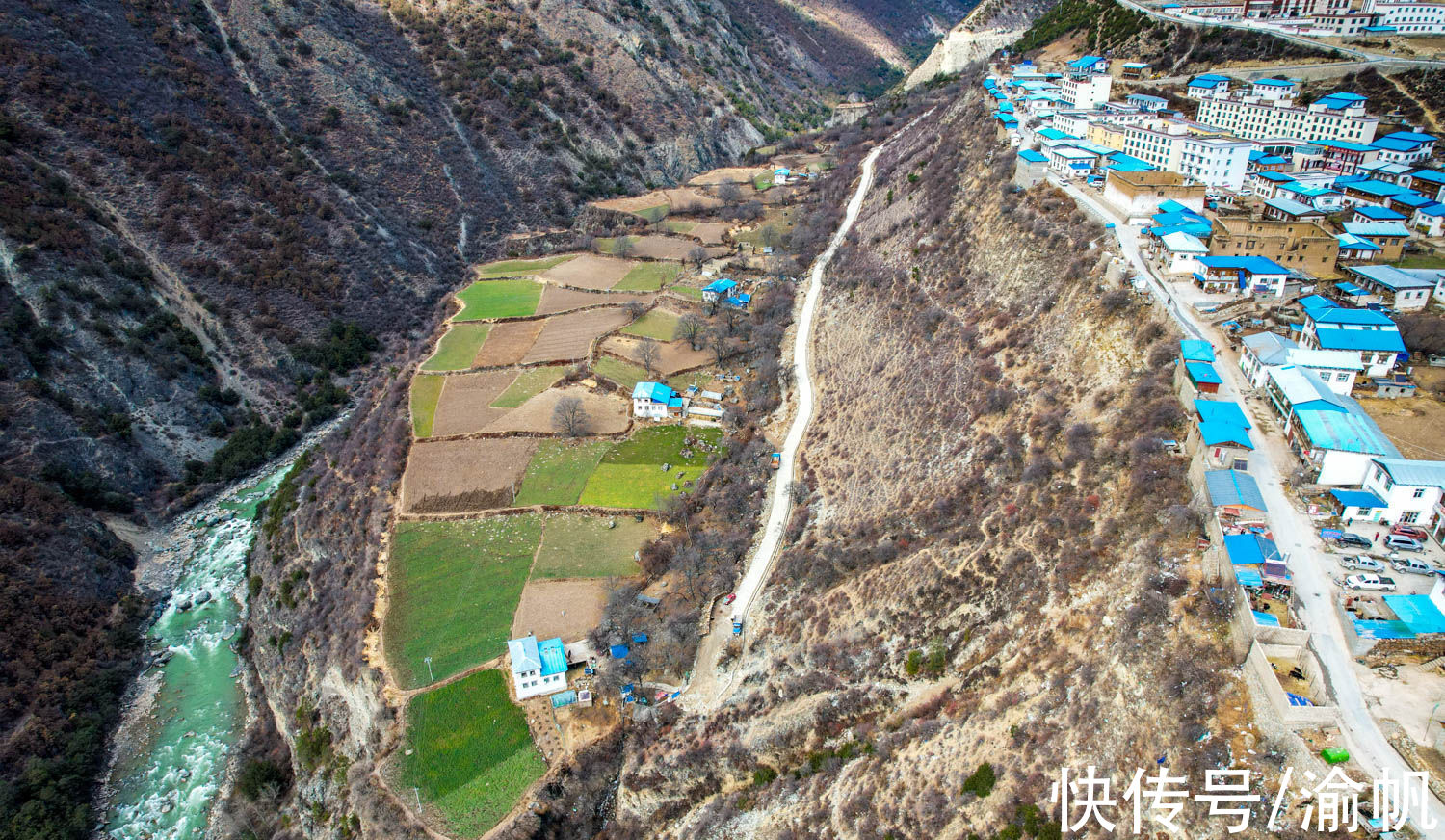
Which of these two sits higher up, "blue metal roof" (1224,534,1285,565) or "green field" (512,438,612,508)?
"blue metal roof" (1224,534,1285,565)

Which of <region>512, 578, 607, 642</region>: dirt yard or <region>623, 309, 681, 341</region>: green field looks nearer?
<region>512, 578, 607, 642</region>: dirt yard

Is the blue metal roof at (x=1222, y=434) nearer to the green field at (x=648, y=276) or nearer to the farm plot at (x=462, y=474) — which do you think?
the farm plot at (x=462, y=474)

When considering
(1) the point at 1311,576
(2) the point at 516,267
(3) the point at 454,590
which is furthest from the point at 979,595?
(2) the point at 516,267

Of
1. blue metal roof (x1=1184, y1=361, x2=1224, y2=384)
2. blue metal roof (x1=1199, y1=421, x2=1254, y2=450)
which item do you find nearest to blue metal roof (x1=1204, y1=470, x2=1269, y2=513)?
blue metal roof (x1=1199, y1=421, x2=1254, y2=450)

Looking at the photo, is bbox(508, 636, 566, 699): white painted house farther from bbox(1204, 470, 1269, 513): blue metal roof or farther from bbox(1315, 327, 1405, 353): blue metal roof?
bbox(1315, 327, 1405, 353): blue metal roof

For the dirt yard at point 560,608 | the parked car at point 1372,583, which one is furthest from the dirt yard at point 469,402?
the parked car at point 1372,583

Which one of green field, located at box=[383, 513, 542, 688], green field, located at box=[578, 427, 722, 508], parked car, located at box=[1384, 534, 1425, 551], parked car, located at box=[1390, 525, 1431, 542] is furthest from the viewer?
green field, located at box=[578, 427, 722, 508]
